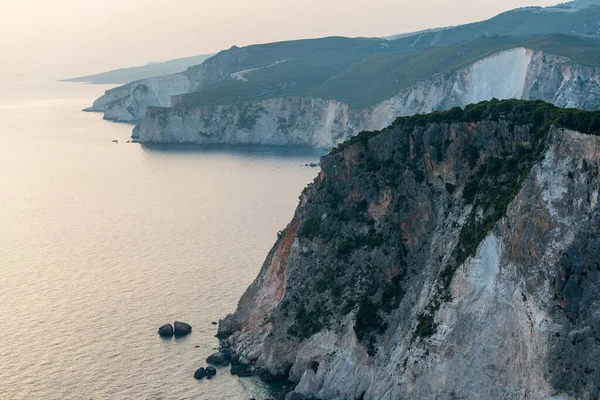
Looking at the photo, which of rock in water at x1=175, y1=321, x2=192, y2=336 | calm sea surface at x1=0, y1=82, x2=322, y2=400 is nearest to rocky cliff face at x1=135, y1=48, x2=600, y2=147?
calm sea surface at x1=0, y1=82, x2=322, y2=400

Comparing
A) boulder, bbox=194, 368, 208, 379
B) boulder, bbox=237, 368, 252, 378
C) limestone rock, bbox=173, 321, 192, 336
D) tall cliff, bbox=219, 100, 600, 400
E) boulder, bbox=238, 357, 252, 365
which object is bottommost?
boulder, bbox=237, 368, 252, 378

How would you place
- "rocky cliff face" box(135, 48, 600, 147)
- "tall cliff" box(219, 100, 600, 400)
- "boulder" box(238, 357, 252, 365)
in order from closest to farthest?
"tall cliff" box(219, 100, 600, 400) < "boulder" box(238, 357, 252, 365) < "rocky cliff face" box(135, 48, 600, 147)

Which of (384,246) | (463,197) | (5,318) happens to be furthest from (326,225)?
(5,318)

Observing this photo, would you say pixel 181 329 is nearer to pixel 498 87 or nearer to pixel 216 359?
pixel 216 359

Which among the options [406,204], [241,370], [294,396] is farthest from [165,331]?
[406,204]

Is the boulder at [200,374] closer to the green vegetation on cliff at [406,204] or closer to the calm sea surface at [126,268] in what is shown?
the calm sea surface at [126,268]

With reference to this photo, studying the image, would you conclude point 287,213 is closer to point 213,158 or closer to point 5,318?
point 5,318

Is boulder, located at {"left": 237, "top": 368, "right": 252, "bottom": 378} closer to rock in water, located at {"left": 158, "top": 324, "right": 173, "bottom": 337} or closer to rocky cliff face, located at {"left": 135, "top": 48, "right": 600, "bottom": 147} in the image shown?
rock in water, located at {"left": 158, "top": 324, "right": 173, "bottom": 337}
